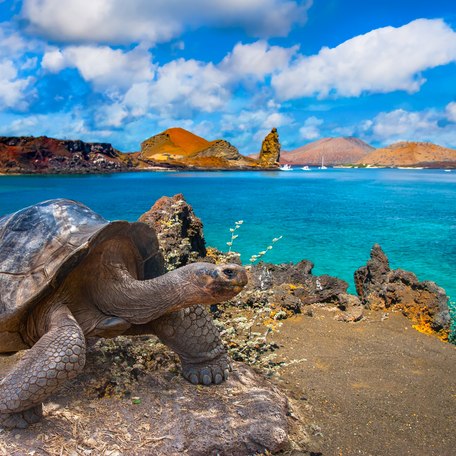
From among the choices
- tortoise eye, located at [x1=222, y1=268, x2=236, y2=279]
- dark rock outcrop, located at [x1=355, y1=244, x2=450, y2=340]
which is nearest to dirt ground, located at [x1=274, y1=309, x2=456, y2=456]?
dark rock outcrop, located at [x1=355, y1=244, x2=450, y2=340]

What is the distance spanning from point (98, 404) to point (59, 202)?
193cm

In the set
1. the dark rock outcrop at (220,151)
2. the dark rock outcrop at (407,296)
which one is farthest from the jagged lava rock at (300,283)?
the dark rock outcrop at (220,151)

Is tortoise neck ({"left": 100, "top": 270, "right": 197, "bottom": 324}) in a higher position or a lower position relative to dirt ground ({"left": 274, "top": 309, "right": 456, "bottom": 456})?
higher

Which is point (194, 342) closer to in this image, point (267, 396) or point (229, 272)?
point (267, 396)

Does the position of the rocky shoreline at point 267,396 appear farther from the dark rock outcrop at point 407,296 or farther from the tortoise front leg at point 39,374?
the tortoise front leg at point 39,374

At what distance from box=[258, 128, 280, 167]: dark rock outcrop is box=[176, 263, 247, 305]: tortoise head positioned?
577ft

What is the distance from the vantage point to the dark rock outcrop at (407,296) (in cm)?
814

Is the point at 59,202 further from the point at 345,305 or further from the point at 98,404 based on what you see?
the point at 345,305

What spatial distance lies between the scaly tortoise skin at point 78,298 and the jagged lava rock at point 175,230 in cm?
226

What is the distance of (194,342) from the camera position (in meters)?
4.32

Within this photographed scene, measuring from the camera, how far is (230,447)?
3594mm

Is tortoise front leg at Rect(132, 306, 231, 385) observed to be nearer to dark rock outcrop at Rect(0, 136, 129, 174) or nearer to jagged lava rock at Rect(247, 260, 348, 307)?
jagged lava rock at Rect(247, 260, 348, 307)

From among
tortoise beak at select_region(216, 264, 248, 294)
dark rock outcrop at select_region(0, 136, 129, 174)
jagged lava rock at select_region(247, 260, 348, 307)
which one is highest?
dark rock outcrop at select_region(0, 136, 129, 174)

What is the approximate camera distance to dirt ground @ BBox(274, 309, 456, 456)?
4.36 m
